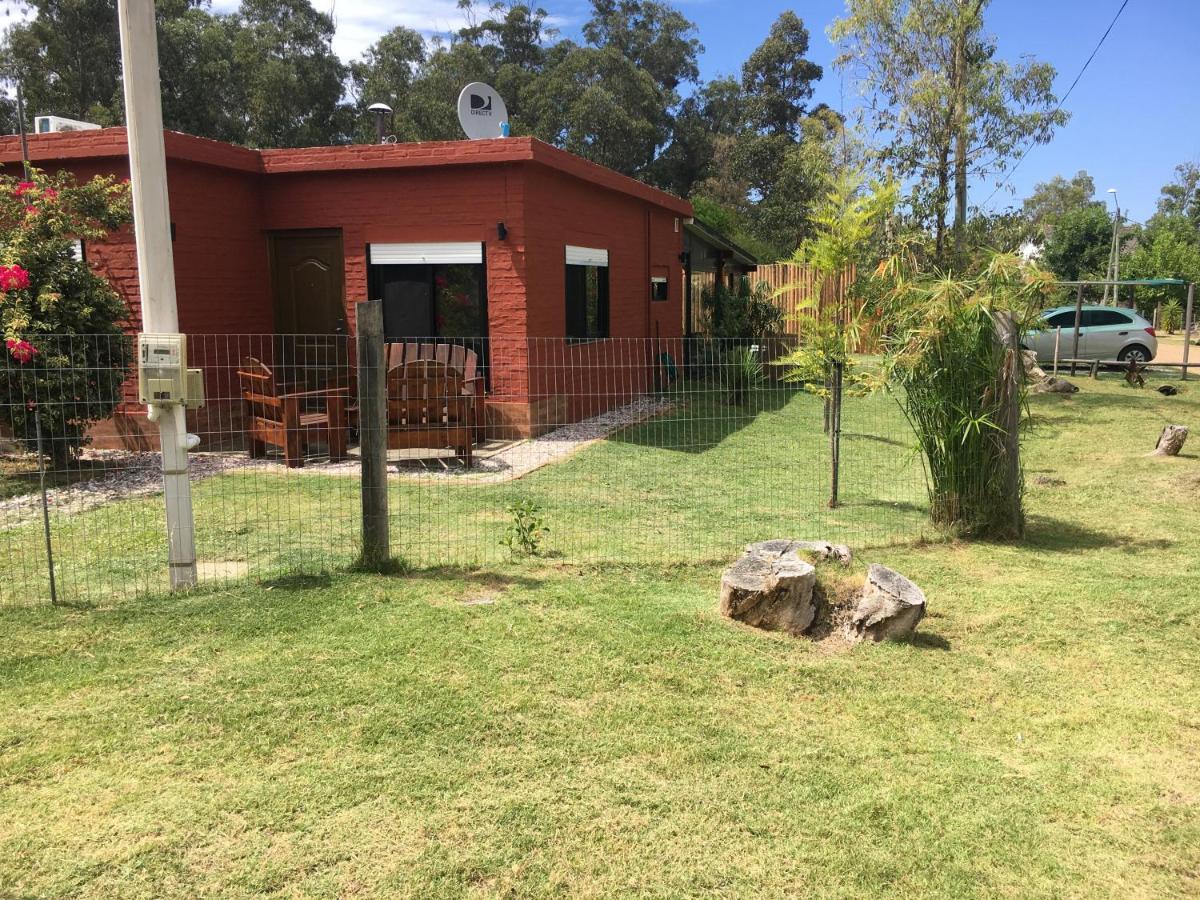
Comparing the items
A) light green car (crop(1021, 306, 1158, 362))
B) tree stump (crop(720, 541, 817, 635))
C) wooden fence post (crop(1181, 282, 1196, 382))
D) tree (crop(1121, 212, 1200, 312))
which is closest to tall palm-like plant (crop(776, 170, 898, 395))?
tree stump (crop(720, 541, 817, 635))

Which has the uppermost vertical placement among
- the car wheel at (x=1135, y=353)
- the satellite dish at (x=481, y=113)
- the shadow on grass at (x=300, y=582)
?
the satellite dish at (x=481, y=113)

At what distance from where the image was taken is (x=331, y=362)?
38.8 feet

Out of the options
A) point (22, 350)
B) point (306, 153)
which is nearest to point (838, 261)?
point (306, 153)

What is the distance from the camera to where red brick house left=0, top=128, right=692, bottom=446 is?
1037 cm

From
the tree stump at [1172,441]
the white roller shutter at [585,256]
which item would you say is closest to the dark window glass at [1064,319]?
the tree stump at [1172,441]

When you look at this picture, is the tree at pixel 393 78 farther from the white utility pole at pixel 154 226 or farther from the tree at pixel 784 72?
the white utility pole at pixel 154 226

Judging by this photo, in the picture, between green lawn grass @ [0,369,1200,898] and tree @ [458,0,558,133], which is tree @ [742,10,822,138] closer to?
tree @ [458,0,558,133]

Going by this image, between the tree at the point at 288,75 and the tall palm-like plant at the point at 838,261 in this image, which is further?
the tree at the point at 288,75

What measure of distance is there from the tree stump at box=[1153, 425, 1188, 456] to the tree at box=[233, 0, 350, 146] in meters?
30.7

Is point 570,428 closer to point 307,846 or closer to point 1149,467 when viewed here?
point 1149,467

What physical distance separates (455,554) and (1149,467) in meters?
7.58

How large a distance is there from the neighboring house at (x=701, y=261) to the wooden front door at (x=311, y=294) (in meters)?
8.37

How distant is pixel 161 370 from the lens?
5.01 metres

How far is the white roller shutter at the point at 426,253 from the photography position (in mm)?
11008
